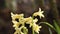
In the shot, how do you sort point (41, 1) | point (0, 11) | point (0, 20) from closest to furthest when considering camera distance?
point (41, 1), point (0, 20), point (0, 11)

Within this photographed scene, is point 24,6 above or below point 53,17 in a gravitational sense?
above

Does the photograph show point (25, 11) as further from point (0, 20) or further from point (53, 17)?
point (53, 17)

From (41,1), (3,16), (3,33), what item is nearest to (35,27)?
(41,1)

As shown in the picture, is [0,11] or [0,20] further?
[0,11]

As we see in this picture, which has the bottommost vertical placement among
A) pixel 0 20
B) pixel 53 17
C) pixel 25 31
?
pixel 25 31

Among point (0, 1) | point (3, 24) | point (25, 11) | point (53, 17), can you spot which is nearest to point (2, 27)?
point (3, 24)

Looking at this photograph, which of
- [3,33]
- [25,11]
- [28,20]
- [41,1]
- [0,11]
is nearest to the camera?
[28,20]

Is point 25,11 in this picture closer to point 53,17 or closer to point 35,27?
point 53,17

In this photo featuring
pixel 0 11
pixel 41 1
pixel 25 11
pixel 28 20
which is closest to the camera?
pixel 28 20

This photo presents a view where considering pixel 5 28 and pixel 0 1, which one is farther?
pixel 0 1
